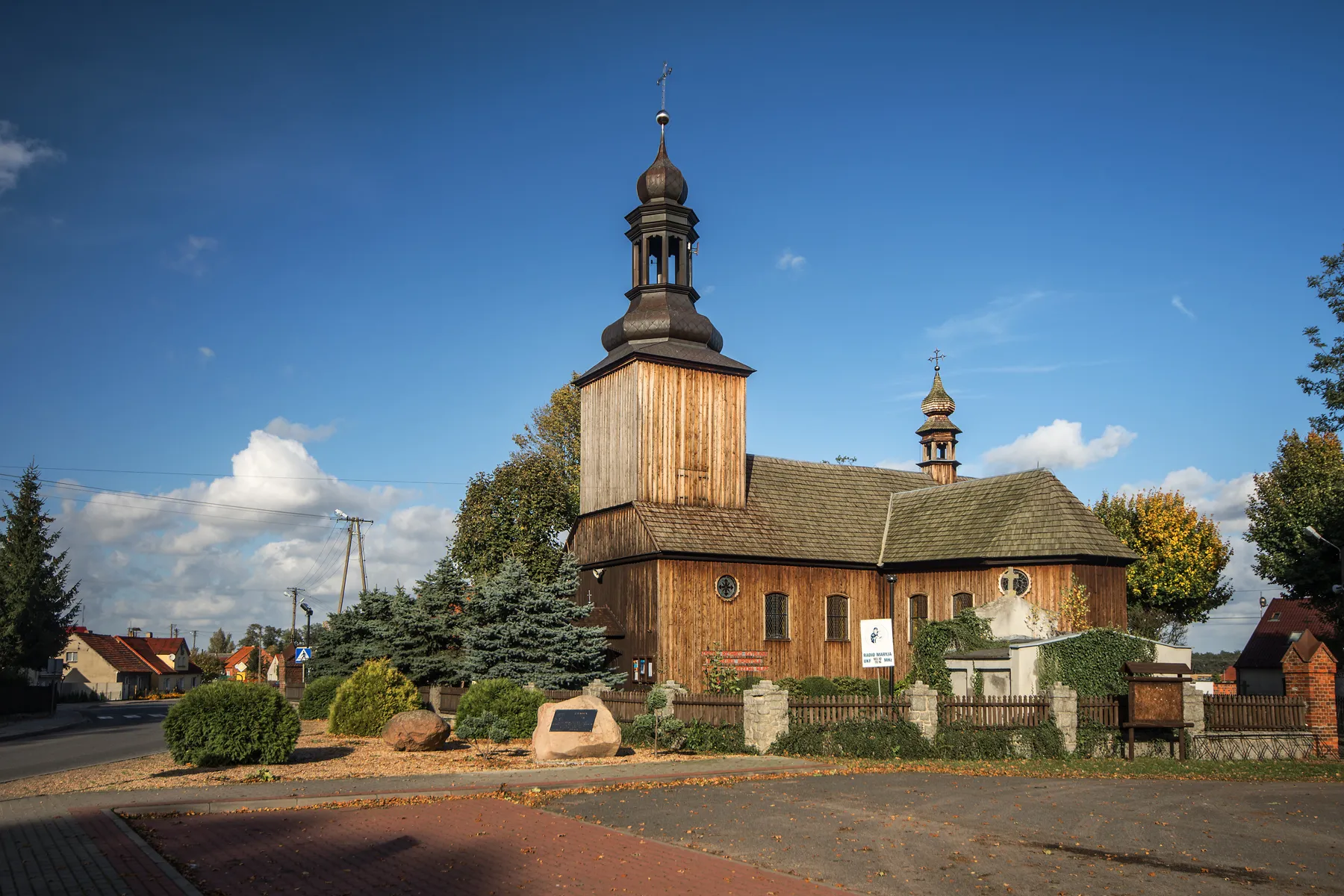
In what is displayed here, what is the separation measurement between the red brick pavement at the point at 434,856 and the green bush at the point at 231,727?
5068 mm

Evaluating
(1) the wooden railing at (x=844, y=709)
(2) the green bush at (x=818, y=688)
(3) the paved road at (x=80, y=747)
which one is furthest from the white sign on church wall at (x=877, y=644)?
(3) the paved road at (x=80, y=747)

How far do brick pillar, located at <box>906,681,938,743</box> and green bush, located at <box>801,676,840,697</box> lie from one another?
9311 millimetres

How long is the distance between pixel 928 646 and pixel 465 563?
22400 millimetres

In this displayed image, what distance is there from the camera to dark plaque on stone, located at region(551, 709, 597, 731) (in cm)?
1972

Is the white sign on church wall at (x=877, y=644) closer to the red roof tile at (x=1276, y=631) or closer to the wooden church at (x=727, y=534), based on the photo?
the wooden church at (x=727, y=534)

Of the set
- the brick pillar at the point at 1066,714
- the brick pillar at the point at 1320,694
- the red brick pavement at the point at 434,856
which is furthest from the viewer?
the brick pillar at the point at 1320,694

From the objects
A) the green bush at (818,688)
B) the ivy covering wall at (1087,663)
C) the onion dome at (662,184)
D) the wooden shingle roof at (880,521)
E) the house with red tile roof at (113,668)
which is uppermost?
the onion dome at (662,184)

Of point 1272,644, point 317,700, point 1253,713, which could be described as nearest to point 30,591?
point 317,700

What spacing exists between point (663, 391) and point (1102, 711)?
1619 cm

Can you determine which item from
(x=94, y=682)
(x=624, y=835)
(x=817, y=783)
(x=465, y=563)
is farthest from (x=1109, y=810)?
(x=94, y=682)

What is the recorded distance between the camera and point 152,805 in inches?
540

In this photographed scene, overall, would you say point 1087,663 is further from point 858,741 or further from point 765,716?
point 765,716

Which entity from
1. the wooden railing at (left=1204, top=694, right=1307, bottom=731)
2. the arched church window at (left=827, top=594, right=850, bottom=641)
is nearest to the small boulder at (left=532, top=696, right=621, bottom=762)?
the wooden railing at (left=1204, top=694, right=1307, bottom=731)

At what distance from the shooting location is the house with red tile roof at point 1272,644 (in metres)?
51.8
